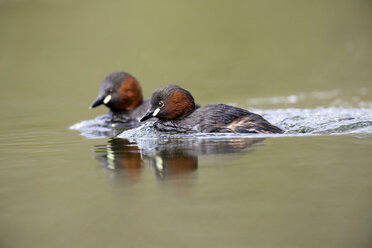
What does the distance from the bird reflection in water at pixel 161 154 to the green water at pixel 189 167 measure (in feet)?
0.10

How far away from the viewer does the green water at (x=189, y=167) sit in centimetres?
314

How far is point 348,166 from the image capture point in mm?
4457

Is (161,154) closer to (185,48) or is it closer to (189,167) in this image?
(189,167)

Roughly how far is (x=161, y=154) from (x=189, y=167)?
2.76ft

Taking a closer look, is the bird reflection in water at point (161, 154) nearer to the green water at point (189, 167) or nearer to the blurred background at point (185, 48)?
the green water at point (189, 167)

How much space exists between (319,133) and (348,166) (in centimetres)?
197

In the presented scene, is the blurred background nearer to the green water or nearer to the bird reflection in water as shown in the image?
the green water

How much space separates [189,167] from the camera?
4.66 meters

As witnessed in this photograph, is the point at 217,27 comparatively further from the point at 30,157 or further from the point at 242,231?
the point at 242,231

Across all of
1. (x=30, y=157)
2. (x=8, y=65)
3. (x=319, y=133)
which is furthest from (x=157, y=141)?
(x=8, y=65)

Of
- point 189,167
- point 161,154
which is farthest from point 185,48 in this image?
point 189,167

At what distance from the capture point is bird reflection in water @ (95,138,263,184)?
4.57 metres

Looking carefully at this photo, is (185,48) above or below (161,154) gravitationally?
above

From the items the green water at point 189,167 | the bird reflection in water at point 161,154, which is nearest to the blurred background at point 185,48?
the green water at point 189,167
